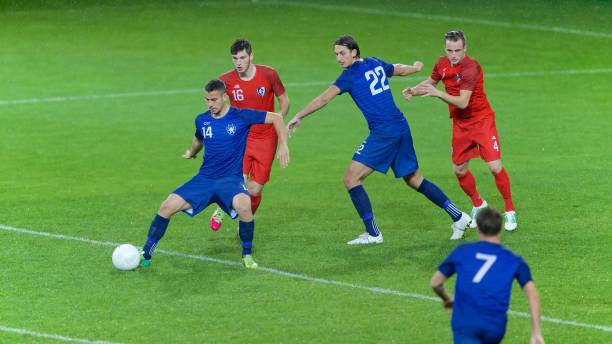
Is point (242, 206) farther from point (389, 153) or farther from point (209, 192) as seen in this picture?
point (389, 153)

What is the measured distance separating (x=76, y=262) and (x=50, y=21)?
2356 cm

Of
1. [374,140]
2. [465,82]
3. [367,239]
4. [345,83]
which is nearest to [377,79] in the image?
[345,83]

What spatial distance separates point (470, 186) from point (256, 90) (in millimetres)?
2851

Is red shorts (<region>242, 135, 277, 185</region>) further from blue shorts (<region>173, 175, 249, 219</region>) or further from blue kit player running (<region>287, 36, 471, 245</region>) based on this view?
blue shorts (<region>173, 175, 249, 219</region>)

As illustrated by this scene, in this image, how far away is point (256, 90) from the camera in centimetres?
1448

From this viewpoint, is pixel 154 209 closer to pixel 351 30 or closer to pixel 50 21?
pixel 351 30

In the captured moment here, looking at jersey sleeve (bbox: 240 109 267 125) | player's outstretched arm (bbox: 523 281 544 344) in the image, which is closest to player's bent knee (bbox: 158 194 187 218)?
jersey sleeve (bbox: 240 109 267 125)

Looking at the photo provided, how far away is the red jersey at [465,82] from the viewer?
14308mm

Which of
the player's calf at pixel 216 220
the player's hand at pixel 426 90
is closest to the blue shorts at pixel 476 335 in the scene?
the player's hand at pixel 426 90

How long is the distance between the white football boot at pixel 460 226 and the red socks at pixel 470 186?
2.59ft

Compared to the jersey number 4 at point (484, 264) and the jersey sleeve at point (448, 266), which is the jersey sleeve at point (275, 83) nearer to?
the jersey sleeve at point (448, 266)

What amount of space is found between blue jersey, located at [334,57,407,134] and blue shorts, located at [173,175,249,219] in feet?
6.08

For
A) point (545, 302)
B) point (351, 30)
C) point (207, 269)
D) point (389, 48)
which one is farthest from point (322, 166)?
point (351, 30)

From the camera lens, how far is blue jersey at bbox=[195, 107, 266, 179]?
12977mm
